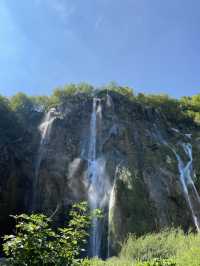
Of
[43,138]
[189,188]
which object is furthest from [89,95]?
[189,188]

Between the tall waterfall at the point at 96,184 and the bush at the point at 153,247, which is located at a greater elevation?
the tall waterfall at the point at 96,184

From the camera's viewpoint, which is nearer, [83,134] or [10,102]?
[83,134]

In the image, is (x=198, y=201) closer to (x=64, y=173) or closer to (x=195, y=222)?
(x=195, y=222)

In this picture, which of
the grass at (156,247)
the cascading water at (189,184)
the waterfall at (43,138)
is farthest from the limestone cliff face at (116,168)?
the grass at (156,247)

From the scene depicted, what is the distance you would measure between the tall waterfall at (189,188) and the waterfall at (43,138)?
10.4 metres

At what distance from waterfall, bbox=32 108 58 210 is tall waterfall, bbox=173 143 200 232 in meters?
10.4

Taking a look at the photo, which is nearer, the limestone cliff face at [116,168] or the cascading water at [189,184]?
the limestone cliff face at [116,168]

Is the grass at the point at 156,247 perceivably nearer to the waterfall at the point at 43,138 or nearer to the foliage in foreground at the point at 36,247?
the foliage in foreground at the point at 36,247

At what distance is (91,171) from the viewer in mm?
23469

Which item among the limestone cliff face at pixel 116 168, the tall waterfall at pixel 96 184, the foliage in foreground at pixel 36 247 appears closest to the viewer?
the foliage in foreground at pixel 36 247

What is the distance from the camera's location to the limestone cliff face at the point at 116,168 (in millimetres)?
19688

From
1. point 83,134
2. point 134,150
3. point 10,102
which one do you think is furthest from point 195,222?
point 10,102

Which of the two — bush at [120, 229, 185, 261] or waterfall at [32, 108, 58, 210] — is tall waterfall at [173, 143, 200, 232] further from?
waterfall at [32, 108, 58, 210]

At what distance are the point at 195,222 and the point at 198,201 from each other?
2121 millimetres
